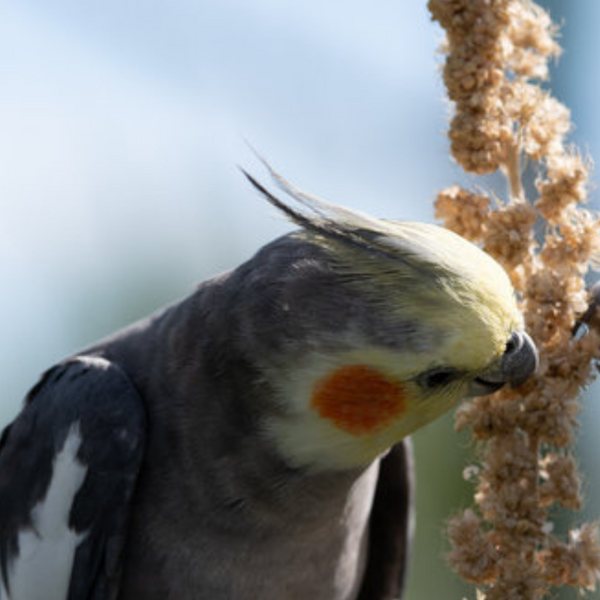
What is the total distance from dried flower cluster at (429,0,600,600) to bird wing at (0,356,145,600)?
100cm

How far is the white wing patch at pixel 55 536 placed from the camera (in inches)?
117

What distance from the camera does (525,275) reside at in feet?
8.02

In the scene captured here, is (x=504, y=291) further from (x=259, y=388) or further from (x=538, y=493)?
(x=259, y=388)

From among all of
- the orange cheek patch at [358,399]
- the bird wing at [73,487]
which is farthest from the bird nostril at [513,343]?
the bird wing at [73,487]

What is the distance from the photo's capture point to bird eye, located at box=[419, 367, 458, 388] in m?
2.55

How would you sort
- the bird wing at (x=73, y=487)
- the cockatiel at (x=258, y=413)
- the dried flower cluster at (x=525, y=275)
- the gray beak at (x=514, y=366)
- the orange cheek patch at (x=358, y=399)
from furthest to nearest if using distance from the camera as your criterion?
the bird wing at (x=73, y=487) → the orange cheek patch at (x=358, y=399) → the cockatiel at (x=258, y=413) → the gray beak at (x=514, y=366) → the dried flower cluster at (x=525, y=275)

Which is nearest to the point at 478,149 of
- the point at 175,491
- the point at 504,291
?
the point at 504,291

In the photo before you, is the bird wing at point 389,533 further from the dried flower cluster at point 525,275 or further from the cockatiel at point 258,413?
the dried flower cluster at point 525,275

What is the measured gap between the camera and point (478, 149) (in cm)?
238

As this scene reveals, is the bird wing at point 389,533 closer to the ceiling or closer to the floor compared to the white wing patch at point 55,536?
closer to the floor

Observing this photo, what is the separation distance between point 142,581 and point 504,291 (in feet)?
4.19

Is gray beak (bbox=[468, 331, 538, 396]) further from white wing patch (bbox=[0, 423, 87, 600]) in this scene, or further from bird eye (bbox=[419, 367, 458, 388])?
white wing patch (bbox=[0, 423, 87, 600])

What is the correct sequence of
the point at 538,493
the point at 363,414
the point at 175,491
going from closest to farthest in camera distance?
the point at 538,493 → the point at 363,414 → the point at 175,491

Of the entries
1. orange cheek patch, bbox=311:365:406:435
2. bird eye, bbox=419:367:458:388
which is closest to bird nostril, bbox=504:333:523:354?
bird eye, bbox=419:367:458:388
